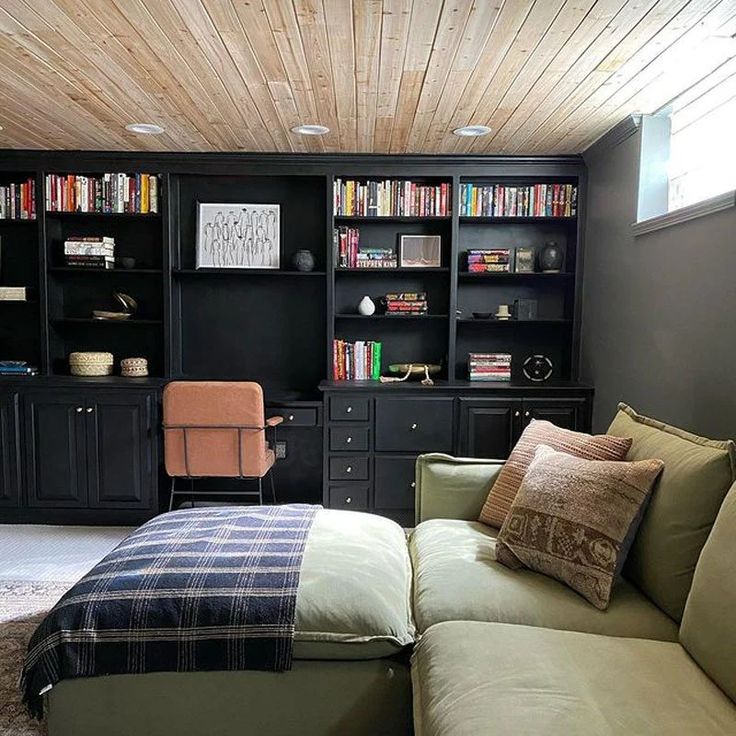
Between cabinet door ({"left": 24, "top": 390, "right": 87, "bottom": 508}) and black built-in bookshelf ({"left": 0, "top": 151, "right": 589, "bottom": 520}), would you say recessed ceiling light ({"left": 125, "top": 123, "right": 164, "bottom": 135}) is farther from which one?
cabinet door ({"left": 24, "top": 390, "right": 87, "bottom": 508})

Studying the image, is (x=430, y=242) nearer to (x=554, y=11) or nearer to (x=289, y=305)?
(x=289, y=305)

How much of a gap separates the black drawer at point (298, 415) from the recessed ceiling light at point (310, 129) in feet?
5.01

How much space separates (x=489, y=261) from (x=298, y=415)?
150 centimetres

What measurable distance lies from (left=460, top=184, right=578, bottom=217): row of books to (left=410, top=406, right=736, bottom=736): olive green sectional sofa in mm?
2118

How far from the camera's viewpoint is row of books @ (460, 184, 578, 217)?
159 inches

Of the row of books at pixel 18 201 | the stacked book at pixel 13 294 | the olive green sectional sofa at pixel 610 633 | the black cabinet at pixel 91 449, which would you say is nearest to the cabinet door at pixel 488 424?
the olive green sectional sofa at pixel 610 633

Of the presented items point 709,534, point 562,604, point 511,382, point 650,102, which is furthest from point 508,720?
point 511,382

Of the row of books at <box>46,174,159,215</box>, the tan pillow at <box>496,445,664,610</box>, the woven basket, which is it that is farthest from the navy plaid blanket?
the row of books at <box>46,174,159,215</box>

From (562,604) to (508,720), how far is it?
1.96 feet

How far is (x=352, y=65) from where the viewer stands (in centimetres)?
251

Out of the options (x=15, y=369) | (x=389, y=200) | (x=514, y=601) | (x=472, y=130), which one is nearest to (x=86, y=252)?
(x=15, y=369)

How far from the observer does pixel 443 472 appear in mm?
2656

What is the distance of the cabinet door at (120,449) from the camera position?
3.87m

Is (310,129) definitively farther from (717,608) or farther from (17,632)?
(717,608)
